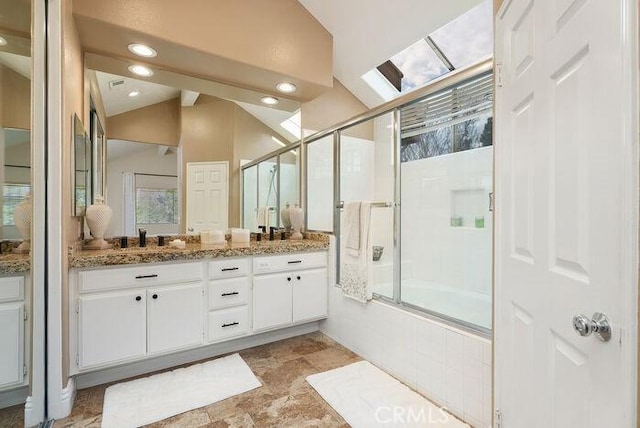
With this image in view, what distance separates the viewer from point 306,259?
111 inches

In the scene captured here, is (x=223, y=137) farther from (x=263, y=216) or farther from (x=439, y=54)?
(x=439, y=54)

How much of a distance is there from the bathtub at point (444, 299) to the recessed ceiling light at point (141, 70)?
2515mm

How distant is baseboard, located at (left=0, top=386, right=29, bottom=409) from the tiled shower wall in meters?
2.05

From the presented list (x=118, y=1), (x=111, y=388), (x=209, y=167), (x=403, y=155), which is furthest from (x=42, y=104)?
(x=403, y=155)

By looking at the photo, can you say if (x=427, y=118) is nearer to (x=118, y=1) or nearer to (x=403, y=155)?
(x=403, y=155)

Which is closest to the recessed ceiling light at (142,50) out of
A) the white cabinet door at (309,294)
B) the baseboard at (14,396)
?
the white cabinet door at (309,294)

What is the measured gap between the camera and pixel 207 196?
2.81m

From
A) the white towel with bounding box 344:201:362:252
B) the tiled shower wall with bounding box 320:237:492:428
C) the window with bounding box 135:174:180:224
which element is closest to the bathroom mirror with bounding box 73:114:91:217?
the window with bounding box 135:174:180:224

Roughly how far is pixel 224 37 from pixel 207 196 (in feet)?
4.25

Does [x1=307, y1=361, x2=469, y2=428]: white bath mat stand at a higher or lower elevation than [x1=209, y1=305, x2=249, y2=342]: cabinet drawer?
lower

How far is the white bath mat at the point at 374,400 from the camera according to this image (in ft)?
5.56

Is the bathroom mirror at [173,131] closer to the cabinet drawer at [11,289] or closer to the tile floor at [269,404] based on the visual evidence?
the cabinet drawer at [11,289]

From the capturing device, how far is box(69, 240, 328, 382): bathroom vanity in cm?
192

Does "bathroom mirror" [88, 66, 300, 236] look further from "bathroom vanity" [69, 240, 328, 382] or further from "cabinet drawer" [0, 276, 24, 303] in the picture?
"cabinet drawer" [0, 276, 24, 303]
